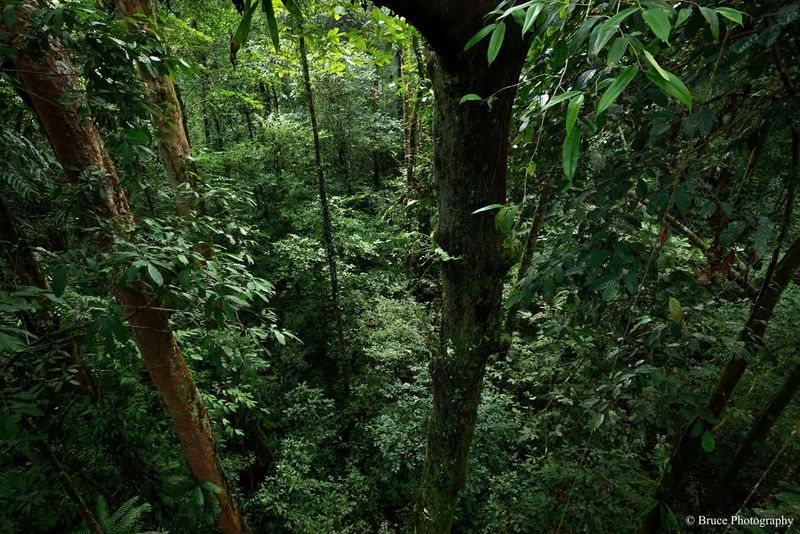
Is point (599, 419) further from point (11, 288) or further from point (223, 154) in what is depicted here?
point (223, 154)

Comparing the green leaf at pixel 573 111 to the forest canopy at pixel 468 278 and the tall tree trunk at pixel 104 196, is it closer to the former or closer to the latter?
the forest canopy at pixel 468 278

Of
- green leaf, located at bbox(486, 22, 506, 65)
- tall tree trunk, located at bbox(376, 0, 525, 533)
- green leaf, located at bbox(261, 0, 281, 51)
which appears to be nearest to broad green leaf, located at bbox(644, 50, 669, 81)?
green leaf, located at bbox(486, 22, 506, 65)

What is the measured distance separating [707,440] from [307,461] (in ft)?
14.9

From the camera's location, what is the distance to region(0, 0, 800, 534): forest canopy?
1.04 metres

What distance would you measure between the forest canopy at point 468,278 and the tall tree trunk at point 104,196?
0.6 inches

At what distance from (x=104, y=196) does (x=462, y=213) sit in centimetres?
171

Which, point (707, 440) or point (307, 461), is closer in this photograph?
point (707, 440)

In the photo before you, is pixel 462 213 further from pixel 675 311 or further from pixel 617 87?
pixel 617 87

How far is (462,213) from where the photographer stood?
5.42ft

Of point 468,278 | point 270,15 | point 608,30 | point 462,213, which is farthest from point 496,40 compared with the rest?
point 468,278

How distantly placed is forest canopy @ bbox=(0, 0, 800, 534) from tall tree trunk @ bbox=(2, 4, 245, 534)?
0.01 m

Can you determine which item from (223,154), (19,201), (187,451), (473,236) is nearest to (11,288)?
(19,201)

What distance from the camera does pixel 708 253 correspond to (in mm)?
1570

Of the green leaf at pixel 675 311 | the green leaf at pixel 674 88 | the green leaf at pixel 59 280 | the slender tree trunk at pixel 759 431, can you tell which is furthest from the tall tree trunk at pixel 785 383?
the green leaf at pixel 59 280
